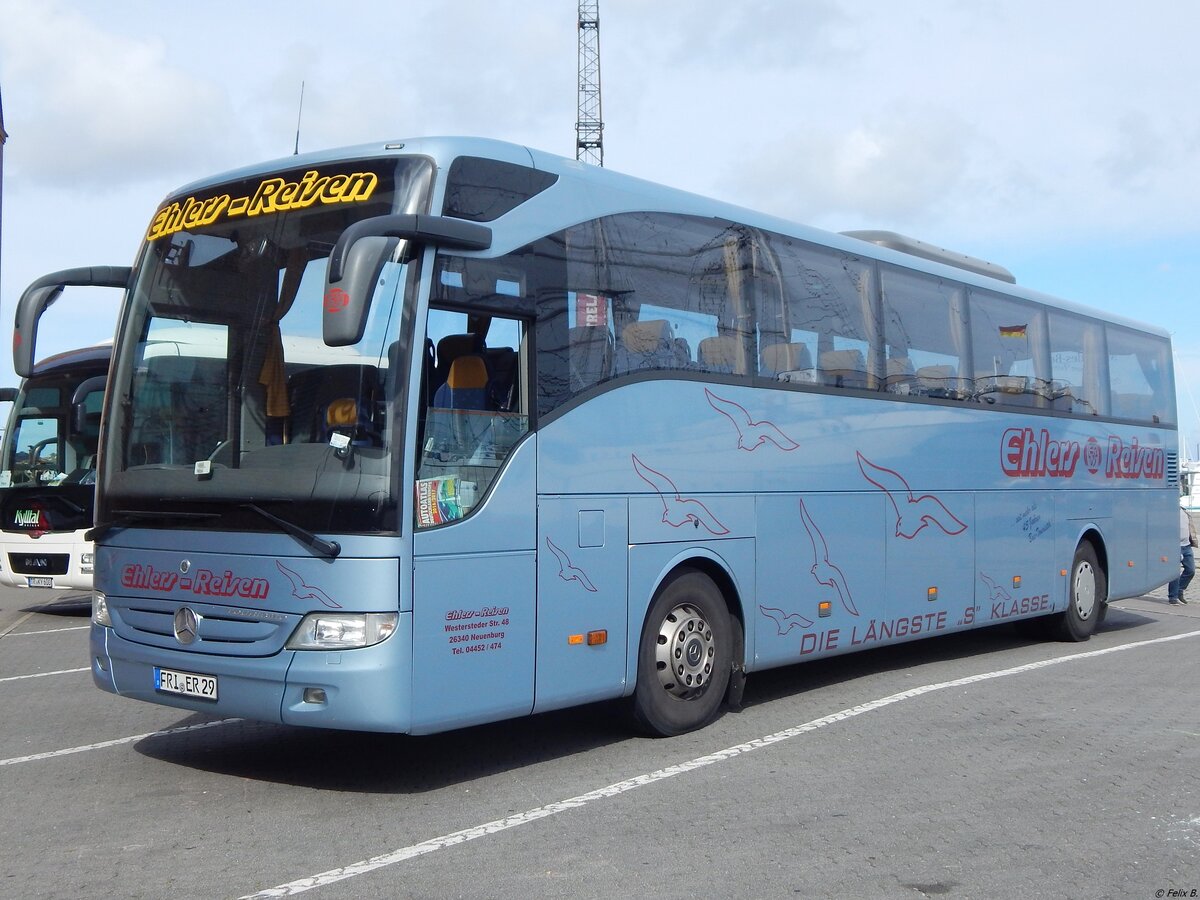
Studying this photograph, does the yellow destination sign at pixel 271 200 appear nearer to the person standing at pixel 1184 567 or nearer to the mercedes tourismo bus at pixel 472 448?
the mercedes tourismo bus at pixel 472 448

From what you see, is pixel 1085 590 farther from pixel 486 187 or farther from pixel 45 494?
pixel 45 494

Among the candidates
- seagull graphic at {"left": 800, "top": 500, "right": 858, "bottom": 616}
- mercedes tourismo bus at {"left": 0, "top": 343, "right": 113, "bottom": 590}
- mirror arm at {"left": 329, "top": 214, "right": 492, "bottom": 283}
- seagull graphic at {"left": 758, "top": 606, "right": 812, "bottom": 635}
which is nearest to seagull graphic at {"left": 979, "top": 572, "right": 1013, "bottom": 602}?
seagull graphic at {"left": 800, "top": 500, "right": 858, "bottom": 616}

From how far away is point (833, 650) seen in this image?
10156mm

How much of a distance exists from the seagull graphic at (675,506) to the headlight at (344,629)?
223cm

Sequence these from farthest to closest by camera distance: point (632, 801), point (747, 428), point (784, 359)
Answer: point (784, 359), point (747, 428), point (632, 801)

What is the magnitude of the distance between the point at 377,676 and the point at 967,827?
2950 mm

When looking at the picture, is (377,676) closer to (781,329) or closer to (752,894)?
(752,894)

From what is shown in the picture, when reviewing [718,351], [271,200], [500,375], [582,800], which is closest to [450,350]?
[500,375]

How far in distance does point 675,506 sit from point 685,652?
97 cm

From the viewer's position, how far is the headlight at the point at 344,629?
6.49 metres

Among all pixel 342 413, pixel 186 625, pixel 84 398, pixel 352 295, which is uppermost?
pixel 84 398

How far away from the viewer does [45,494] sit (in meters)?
16.7

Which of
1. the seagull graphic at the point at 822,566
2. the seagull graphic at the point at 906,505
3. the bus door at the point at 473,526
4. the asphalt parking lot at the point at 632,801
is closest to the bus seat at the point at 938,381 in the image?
the seagull graphic at the point at 906,505

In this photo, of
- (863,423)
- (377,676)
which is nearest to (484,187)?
(377,676)
